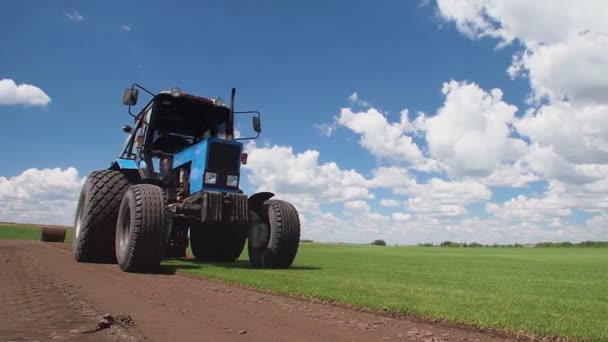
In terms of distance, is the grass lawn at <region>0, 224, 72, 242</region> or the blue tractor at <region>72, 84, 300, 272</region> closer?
the blue tractor at <region>72, 84, 300, 272</region>

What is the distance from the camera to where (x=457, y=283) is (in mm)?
9195

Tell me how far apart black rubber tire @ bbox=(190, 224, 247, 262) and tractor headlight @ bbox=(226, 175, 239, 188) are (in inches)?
114

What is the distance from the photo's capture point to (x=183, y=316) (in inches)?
197

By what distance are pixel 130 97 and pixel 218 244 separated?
185 inches

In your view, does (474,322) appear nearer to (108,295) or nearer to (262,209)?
(108,295)

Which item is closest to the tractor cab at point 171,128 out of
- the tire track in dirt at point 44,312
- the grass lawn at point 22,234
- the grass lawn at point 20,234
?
the tire track in dirt at point 44,312

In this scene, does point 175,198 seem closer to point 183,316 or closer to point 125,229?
point 125,229

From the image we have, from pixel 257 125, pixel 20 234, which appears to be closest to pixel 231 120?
pixel 257 125

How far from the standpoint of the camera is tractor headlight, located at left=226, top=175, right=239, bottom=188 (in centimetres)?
1027

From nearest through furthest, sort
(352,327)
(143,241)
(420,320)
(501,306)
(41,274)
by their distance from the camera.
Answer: (352,327) → (420,320) → (501,306) → (41,274) → (143,241)

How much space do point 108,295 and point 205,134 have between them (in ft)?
20.9

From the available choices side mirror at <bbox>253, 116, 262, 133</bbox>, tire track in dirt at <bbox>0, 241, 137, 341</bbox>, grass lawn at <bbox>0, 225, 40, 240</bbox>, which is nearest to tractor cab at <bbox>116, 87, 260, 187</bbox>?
side mirror at <bbox>253, 116, 262, 133</bbox>

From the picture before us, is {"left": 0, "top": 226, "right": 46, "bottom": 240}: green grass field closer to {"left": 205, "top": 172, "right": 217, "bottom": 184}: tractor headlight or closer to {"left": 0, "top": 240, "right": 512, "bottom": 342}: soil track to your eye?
{"left": 205, "top": 172, "right": 217, "bottom": 184}: tractor headlight

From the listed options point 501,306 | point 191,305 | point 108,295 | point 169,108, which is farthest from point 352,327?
point 169,108
